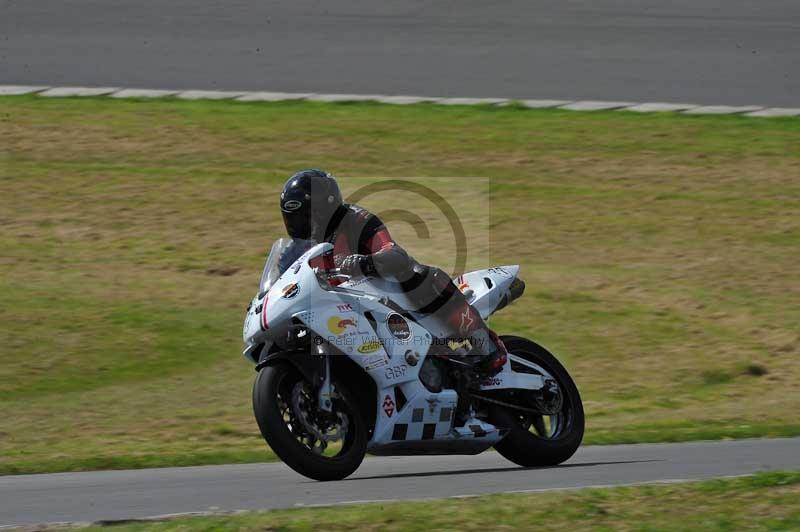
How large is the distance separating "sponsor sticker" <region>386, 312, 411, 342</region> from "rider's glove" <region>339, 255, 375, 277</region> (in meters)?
0.31

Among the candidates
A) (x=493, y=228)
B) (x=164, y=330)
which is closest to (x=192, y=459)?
(x=164, y=330)

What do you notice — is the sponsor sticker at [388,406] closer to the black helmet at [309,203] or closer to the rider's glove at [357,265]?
the rider's glove at [357,265]

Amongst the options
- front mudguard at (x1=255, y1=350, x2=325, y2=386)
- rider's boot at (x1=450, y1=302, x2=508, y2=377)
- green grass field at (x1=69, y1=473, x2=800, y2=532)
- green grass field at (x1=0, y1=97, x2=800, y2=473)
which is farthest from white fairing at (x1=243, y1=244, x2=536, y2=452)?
green grass field at (x1=0, y1=97, x2=800, y2=473)

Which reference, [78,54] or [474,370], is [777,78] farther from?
[474,370]

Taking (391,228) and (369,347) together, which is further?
(391,228)

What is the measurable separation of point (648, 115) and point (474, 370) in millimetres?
9551

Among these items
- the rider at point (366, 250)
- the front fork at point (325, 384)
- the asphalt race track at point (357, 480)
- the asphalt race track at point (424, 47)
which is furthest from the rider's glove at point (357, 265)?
the asphalt race track at point (424, 47)

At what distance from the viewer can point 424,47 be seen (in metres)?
19.2

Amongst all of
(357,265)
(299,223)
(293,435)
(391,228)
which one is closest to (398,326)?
(357,265)

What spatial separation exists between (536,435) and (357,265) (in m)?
1.62

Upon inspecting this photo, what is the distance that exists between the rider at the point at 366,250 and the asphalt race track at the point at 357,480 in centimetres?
83

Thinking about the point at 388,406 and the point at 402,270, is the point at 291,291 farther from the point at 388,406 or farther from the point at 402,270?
the point at 388,406

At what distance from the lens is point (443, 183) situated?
52.6 feet

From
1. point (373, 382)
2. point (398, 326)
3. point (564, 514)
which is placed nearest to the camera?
point (564, 514)
